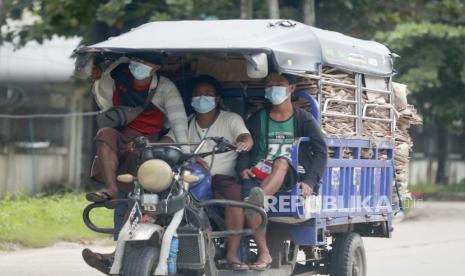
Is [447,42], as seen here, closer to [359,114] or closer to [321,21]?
[321,21]

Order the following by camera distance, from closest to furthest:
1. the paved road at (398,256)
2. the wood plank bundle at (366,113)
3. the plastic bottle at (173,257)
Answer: the plastic bottle at (173,257), the wood plank bundle at (366,113), the paved road at (398,256)

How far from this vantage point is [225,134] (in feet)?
28.2

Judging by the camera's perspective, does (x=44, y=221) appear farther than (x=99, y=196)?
Yes

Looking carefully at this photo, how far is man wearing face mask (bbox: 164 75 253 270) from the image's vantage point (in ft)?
27.2

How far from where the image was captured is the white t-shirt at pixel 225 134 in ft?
28.0

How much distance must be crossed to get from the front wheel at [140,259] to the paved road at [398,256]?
3214 millimetres

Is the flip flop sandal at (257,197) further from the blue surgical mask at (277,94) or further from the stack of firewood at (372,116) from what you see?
the stack of firewood at (372,116)

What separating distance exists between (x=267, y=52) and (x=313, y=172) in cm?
111

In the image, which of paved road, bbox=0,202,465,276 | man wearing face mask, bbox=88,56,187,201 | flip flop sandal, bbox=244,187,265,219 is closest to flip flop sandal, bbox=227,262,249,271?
flip flop sandal, bbox=244,187,265,219

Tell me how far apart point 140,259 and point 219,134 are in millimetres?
1702

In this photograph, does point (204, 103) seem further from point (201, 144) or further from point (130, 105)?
point (130, 105)

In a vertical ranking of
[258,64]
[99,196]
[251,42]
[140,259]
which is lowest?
[140,259]

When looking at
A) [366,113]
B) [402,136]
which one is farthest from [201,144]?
[402,136]

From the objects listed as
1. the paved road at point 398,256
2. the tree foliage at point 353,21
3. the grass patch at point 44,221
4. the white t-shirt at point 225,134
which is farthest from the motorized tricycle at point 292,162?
the tree foliage at point 353,21
